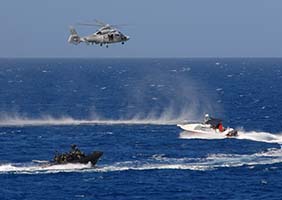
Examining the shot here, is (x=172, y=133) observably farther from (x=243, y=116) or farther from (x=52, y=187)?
(x=52, y=187)

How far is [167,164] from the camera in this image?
109500 millimetres

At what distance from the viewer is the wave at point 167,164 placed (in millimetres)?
105750

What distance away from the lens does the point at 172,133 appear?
141 meters

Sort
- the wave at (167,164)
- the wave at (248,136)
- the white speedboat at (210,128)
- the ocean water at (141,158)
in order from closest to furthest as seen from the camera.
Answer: the ocean water at (141,158) → the wave at (167,164) → the wave at (248,136) → the white speedboat at (210,128)

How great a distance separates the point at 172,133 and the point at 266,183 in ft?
143

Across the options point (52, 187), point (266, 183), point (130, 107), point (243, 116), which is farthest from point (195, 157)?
point (130, 107)

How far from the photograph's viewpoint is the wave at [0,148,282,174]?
106 metres

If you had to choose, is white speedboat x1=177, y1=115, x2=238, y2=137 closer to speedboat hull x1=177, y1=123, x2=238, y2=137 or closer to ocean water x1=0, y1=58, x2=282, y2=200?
speedboat hull x1=177, y1=123, x2=238, y2=137
